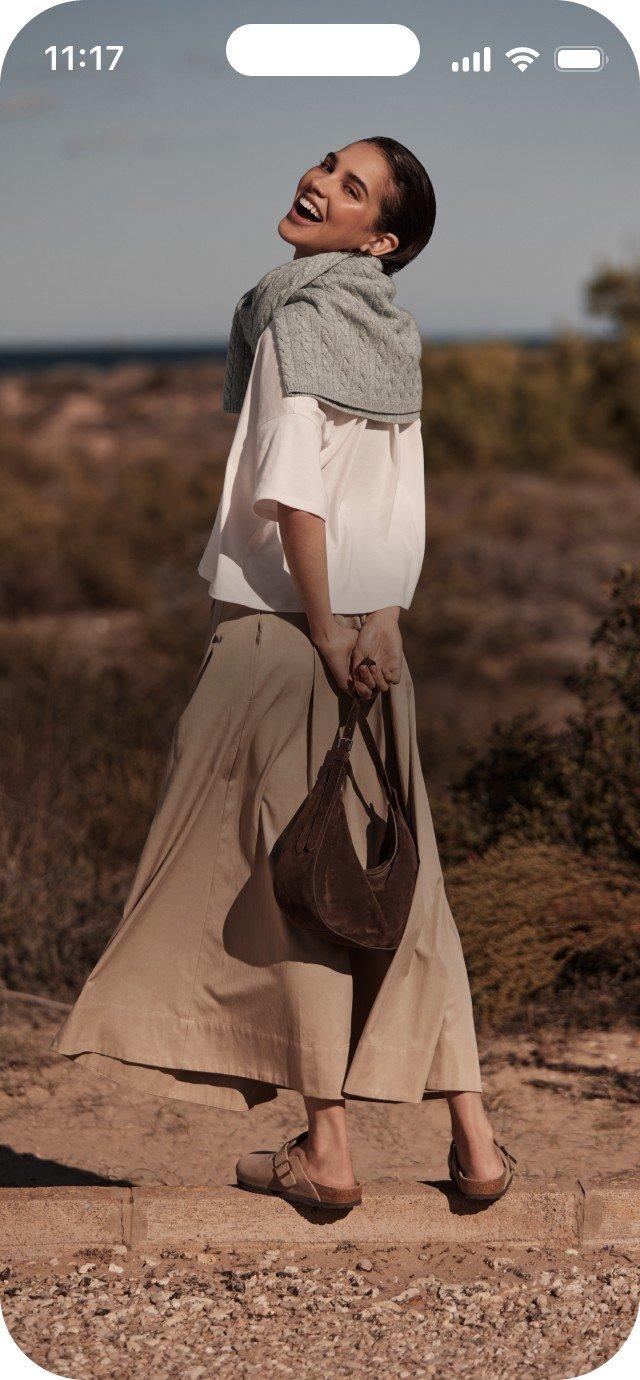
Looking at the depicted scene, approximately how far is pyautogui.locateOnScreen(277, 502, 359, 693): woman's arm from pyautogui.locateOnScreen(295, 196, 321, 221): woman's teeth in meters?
0.51

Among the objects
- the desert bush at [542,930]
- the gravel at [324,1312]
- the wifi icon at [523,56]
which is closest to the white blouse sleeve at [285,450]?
the wifi icon at [523,56]

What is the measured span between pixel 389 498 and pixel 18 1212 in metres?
1.43

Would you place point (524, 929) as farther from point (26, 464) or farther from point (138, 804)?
point (26, 464)

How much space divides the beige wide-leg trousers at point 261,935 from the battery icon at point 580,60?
1129 millimetres

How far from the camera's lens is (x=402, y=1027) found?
2.30 m

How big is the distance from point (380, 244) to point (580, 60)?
0.61m

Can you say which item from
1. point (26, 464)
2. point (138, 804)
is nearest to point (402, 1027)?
point (138, 804)

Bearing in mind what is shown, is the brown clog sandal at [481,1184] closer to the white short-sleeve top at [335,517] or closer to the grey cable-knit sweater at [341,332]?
the white short-sleeve top at [335,517]

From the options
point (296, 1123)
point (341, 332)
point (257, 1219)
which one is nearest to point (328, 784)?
point (341, 332)

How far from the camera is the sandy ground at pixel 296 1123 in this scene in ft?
10.6

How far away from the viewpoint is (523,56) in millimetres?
2500

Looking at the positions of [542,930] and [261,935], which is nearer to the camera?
[261,935]

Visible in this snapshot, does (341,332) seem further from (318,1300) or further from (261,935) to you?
(318,1300)

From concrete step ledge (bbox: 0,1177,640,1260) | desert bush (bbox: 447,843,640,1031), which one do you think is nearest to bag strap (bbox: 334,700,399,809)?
concrete step ledge (bbox: 0,1177,640,1260)
